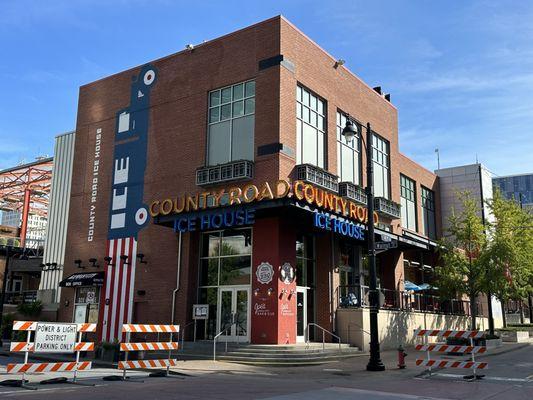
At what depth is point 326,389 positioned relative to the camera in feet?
42.3

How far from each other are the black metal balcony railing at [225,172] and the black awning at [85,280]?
25.6 ft

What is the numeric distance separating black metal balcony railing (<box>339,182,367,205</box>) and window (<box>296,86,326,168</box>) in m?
1.47

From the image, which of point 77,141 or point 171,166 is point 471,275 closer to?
point 171,166

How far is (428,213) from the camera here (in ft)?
134

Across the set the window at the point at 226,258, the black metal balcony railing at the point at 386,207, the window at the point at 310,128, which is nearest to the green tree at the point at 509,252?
the black metal balcony railing at the point at 386,207

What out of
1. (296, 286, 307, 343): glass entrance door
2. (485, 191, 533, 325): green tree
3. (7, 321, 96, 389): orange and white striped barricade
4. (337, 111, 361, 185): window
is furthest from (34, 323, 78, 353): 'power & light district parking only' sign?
(485, 191, 533, 325): green tree

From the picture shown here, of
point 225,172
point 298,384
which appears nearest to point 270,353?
point 298,384

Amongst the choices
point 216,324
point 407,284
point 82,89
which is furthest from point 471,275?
point 82,89

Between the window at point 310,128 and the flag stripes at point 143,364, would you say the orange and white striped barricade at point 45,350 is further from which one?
the window at point 310,128

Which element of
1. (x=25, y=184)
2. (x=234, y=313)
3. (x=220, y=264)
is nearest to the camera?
(x=234, y=313)

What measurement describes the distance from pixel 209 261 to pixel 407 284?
13166 millimetres

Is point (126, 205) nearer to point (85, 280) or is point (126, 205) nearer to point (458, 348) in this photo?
point (85, 280)

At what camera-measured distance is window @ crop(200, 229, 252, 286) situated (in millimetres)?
23438

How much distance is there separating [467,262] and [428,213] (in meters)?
13.0
